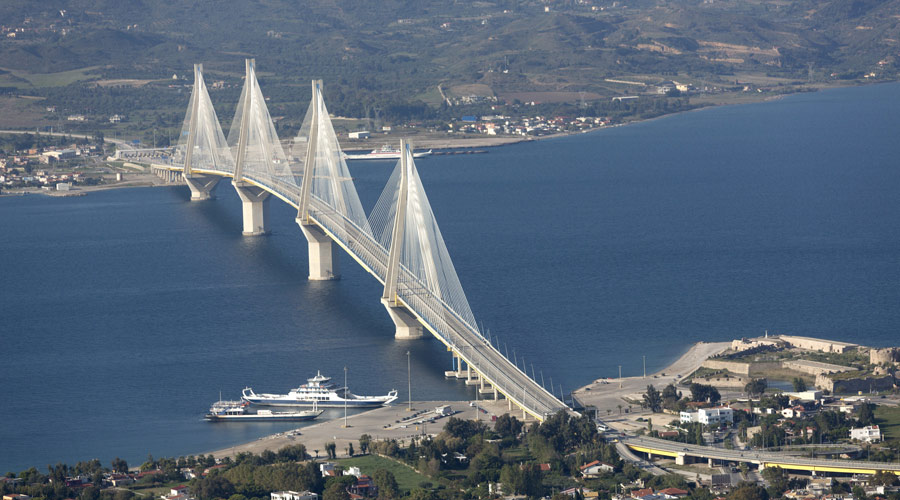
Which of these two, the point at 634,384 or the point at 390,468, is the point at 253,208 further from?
the point at 390,468

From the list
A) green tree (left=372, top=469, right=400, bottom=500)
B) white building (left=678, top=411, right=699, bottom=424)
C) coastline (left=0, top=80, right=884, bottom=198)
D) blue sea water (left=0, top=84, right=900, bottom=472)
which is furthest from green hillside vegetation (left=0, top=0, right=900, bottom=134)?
green tree (left=372, top=469, right=400, bottom=500)

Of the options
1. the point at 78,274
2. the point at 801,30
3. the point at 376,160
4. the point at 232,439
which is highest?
the point at 801,30

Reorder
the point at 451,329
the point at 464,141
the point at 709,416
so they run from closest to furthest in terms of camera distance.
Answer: the point at 709,416
the point at 451,329
the point at 464,141

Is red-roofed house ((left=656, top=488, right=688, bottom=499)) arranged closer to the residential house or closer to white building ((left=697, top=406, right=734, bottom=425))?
white building ((left=697, top=406, right=734, bottom=425))

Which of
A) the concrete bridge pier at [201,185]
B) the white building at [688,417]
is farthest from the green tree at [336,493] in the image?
the concrete bridge pier at [201,185]

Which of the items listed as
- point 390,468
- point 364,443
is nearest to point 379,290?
point 364,443

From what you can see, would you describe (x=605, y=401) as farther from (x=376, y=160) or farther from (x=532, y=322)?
(x=376, y=160)

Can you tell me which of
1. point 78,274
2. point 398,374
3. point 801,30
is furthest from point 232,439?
point 801,30
